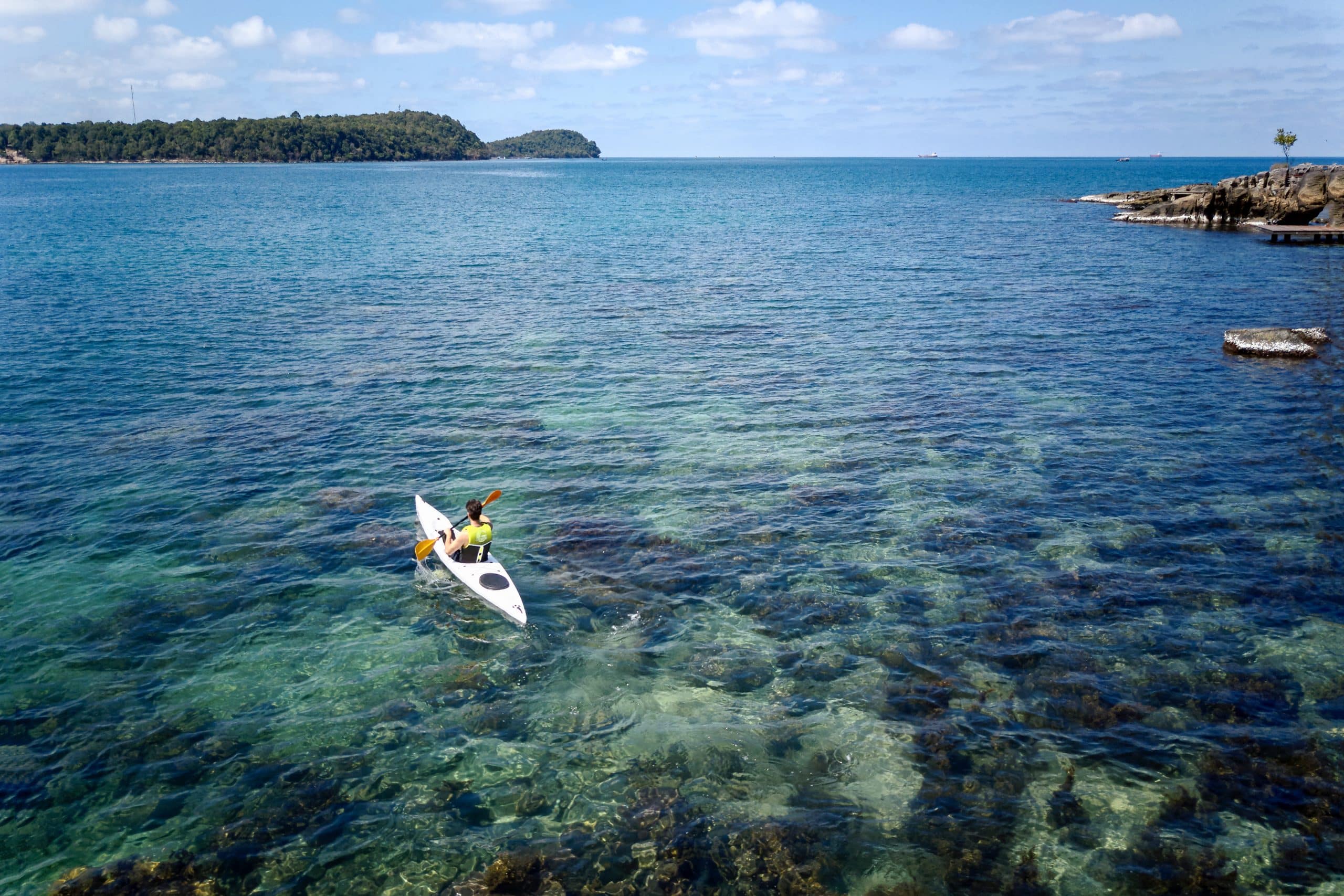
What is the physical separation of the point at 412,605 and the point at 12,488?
1387cm

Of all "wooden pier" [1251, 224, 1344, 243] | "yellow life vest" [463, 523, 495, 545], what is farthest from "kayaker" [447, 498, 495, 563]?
"wooden pier" [1251, 224, 1344, 243]

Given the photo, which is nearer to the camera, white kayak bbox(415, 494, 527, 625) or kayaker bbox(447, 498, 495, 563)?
white kayak bbox(415, 494, 527, 625)

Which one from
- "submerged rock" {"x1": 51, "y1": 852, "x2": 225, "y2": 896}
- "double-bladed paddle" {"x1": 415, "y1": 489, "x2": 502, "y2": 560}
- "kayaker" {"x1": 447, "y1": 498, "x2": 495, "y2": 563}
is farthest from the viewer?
"double-bladed paddle" {"x1": 415, "y1": 489, "x2": 502, "y2": 560}

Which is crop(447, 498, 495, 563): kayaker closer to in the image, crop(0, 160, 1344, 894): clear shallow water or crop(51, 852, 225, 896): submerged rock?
crop(0, 160, 1344, 894): clear shallow water

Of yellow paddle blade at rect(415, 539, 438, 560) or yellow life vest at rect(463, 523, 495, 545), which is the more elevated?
yellow life vest at rect(463, 523, 495, 545)

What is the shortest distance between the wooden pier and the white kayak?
76.1m

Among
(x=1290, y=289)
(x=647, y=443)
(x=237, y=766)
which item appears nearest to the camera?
(x=237, y=766)

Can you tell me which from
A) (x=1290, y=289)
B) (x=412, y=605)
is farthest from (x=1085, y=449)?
(x=1290, y=289)

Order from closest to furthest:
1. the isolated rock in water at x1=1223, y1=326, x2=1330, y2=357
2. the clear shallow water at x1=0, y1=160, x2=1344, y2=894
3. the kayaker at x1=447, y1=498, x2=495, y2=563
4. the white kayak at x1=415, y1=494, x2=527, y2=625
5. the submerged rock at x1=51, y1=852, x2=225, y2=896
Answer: the submerged rock at x1=51, y1=852, x2=225, y2=896 < the clear shallow water at x1=0, y1=160, x2=1344, y2=894 < the white kayak at x1=415, y1=494, x2=527, y2=625 < the kayaker at x1=447, y1=498, x2=495, y2=563 < the isolated rock in water at x1=1223, y1=326, x2=1330, y2=357

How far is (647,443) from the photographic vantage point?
26578 millimetres

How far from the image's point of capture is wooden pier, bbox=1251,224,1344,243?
66562 millimetres

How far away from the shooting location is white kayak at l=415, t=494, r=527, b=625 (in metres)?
16.8

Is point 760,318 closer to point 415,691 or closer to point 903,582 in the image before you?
point 903,582

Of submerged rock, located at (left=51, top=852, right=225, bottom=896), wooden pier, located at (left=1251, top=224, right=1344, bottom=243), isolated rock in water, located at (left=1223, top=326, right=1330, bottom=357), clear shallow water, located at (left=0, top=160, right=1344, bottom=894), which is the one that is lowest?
submerged rock, located at (left=51, top=852, right=225, bottom=896)
